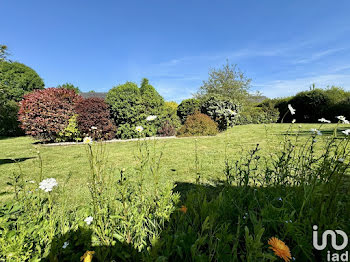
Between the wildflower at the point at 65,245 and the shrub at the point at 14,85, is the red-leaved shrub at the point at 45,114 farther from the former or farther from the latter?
the shrub at the point at 14,85

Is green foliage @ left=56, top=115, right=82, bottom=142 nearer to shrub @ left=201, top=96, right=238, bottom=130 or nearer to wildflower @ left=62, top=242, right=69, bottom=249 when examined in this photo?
shrub @ left=201, top=96, right=238, bottom=130

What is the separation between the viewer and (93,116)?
754cm

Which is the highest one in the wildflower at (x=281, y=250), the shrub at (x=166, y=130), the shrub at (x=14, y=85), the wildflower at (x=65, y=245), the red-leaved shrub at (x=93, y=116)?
the shrub at (x=14, y=85)

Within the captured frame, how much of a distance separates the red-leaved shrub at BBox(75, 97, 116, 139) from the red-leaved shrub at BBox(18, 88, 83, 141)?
0.57 m

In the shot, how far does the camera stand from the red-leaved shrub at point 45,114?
7.55 m

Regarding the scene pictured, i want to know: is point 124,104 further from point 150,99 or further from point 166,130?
point 166,130

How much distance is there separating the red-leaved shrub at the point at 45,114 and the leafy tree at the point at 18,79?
15.6 m

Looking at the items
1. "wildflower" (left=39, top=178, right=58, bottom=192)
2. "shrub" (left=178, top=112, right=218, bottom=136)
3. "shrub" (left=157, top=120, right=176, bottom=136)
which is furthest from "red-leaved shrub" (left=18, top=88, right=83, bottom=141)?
"wildflower" (left=39, top=178, right=58, bottom=192)

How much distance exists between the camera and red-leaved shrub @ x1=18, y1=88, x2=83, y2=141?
755 centimetres

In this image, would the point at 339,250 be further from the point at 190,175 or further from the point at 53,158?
the point at 53,158

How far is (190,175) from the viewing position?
324 cm

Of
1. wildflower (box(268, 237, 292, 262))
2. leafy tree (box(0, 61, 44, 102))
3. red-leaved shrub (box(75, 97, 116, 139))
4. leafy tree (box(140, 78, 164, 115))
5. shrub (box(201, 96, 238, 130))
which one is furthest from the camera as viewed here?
leafy tree (box(0, 61, 44, 102))

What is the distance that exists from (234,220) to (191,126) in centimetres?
678

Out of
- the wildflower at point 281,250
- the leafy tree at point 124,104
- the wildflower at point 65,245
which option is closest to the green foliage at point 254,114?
the leafy tree at point 124,104
